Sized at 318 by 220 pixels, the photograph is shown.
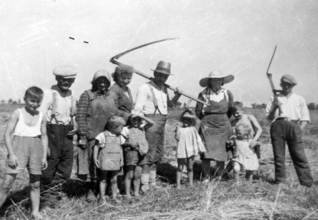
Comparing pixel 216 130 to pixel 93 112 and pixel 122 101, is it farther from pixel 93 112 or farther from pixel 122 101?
pixel 93 112

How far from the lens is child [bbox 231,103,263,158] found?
6.07 metres

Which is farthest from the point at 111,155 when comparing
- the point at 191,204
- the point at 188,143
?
the point at 188,143

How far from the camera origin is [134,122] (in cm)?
519

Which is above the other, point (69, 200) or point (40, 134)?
point (40, 134)

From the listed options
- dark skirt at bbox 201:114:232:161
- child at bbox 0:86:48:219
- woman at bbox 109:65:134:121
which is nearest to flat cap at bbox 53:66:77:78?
child at bbox 0:86:48:219

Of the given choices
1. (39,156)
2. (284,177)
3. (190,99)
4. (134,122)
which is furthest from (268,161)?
(39,156)

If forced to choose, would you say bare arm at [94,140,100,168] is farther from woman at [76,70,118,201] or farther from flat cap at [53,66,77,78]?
flat cap at [53,66,77,78]

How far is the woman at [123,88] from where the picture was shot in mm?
5246

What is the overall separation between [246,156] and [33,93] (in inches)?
157

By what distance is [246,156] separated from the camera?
19.7 feet

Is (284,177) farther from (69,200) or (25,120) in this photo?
(25,120)

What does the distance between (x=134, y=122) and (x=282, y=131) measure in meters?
2.92

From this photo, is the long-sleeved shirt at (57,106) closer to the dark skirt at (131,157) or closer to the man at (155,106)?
the dark skirt at (131,157)

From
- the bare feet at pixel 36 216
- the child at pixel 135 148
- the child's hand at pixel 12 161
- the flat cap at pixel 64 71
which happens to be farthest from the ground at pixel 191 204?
the flat cap at pixel 64 71
